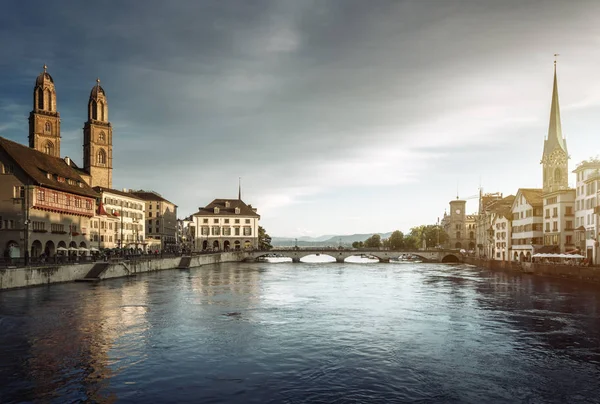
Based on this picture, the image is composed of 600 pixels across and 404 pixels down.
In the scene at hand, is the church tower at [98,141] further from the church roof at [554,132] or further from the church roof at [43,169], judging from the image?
the church roof at [554,132]

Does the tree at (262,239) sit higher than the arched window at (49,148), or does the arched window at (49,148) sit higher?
the arched window at (49,148)

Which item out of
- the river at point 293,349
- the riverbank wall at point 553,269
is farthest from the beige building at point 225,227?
the river at point 293,349

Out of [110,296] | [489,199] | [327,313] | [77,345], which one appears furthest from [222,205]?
[77,345]

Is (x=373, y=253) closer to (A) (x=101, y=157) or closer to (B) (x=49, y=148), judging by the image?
(A) (x=101, y=157)

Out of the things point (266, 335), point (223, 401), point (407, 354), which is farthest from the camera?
point (266, 335)

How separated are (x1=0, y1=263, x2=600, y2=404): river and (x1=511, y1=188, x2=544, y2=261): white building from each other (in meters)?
50.1

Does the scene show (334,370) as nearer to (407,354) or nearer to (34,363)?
(407,354)

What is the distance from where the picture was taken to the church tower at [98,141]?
130 meters

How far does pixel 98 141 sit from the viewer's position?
438ft

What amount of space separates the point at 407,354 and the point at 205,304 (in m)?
21.9

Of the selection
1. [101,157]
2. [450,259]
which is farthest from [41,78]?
[450,259]

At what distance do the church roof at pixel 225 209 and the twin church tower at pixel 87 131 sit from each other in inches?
1053

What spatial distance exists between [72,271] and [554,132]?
103m

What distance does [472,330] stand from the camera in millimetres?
31312
